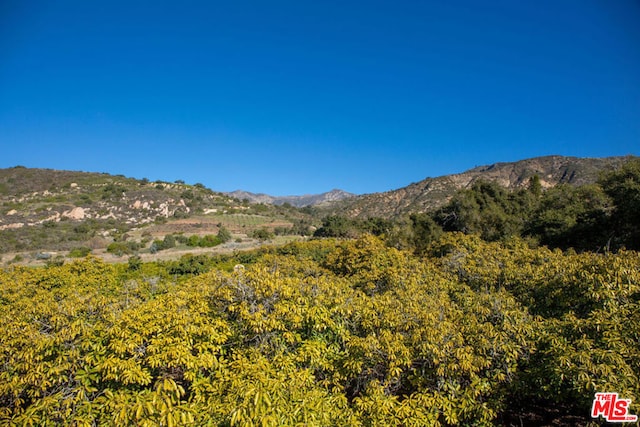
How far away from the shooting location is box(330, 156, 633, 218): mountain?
83.8 meters

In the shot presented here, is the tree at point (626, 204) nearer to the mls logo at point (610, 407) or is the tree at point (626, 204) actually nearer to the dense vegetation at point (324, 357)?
the dense vegetation at point (324, 357)

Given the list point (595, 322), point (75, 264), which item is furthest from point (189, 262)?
point (595, 322)

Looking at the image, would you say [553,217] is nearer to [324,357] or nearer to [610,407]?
[610,407]

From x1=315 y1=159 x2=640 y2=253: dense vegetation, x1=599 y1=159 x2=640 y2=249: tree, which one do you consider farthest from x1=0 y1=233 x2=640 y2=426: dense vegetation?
x1=599 y1=159 x2=640 y2=249: tree

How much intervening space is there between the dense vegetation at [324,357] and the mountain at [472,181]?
78.5 metres

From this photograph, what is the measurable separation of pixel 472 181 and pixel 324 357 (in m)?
107

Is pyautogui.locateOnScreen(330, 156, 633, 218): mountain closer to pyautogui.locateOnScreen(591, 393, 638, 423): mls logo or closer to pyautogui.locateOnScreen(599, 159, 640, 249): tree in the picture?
pyautogui.locateOnScreen(599, 159, 640, 249): tree

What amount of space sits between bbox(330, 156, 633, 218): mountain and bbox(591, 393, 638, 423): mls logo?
82.2 m

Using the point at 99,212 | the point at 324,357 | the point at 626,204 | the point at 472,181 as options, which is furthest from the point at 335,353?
the point at 472,181

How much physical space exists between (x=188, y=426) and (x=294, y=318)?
373cm

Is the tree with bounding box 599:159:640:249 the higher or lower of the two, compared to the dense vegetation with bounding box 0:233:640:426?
higher

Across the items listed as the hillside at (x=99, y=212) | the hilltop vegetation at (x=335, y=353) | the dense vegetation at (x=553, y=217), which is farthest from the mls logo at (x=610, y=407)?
the hillside at (x=99, y=212)

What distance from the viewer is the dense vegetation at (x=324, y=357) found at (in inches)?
210

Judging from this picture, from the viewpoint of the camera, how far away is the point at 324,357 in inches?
310
